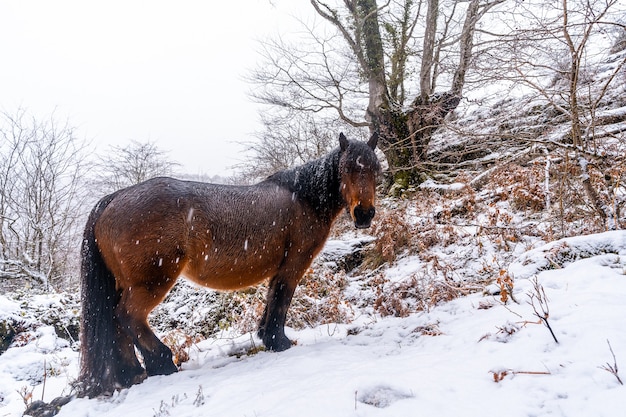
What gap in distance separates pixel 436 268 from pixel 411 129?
629 centimetres

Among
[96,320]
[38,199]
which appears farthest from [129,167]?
[96,320]

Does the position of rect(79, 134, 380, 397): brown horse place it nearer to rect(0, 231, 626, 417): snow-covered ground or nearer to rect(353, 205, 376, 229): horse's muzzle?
rect(353, 205, 376, 229): horse's muzzle

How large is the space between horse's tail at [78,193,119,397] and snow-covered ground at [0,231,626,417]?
0.17 metres

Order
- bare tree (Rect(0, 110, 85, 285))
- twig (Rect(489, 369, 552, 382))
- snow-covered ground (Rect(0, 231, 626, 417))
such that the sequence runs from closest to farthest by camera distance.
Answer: snow-covered ground (Rect(0, 231, 626, 417)) → twig (Rect(489, 369, 552, 382)) → bare tree (Rect(0, 110, 85, 285))

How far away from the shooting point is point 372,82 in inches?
454

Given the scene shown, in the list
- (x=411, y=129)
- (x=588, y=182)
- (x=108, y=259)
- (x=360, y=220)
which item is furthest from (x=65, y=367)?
(x=411, y=129)

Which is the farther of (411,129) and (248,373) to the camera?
(411,129)

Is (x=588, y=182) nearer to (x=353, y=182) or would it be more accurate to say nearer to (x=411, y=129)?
(x=353, y=182)

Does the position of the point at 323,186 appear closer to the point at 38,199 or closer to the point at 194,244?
the point at 194,244

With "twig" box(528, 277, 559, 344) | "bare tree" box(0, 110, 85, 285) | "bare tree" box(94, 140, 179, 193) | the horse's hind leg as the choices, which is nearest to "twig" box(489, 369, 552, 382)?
"twig" box(528, 277, 559, 344)

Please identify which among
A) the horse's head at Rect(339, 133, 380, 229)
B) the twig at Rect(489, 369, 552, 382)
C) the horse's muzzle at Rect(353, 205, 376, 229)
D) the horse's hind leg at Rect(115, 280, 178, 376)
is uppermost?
the horse's head at Rect(339, 133, 380, 229)

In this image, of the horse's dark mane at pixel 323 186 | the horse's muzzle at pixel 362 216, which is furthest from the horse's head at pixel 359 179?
the horse's dark mane at pixel 323 186

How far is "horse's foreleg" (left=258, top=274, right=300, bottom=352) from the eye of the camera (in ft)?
12.2

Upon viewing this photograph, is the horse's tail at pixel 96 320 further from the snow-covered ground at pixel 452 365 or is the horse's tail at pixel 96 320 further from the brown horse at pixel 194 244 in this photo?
the snow-covered ground at pixel 452 365
